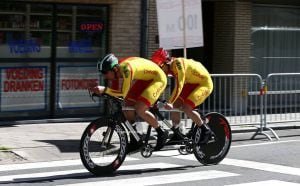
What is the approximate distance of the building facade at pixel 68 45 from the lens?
44.4 feet

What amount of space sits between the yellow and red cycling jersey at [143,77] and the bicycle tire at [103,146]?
44 centimetres

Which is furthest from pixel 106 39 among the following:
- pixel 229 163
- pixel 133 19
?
pixel 229 163

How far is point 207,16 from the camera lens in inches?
687

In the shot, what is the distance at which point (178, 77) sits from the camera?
9109mm

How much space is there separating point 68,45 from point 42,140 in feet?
10.2

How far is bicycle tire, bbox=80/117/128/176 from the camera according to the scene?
338 inches

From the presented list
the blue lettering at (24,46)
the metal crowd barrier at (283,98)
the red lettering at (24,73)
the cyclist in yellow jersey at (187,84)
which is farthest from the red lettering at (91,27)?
the cyclist in yellow jersey at (187,84)

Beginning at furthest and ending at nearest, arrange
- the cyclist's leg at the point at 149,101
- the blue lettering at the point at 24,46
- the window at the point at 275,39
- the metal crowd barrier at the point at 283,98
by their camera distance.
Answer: the window at the point at 275,39 → the metal crowd barrier at the point at 283,98 → the blue lettering at the point at 24,46 → the cyclist's leg at the point at 149,101

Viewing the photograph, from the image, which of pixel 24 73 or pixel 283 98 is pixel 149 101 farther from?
pixel 283 98

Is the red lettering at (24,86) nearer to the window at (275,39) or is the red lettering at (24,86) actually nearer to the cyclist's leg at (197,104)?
the cyclist's leg at (197,104)

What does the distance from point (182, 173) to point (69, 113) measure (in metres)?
5.74

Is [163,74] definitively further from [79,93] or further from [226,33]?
[226,33]

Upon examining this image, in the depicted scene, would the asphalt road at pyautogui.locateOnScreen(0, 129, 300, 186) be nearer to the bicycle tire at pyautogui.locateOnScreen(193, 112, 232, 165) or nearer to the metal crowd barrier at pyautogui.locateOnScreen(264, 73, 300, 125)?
the bicycle tire at pyautogui.locateOnScreen(193, 112, 232, 165)

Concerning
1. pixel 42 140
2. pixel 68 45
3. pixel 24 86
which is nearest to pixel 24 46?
pixel 24 86
